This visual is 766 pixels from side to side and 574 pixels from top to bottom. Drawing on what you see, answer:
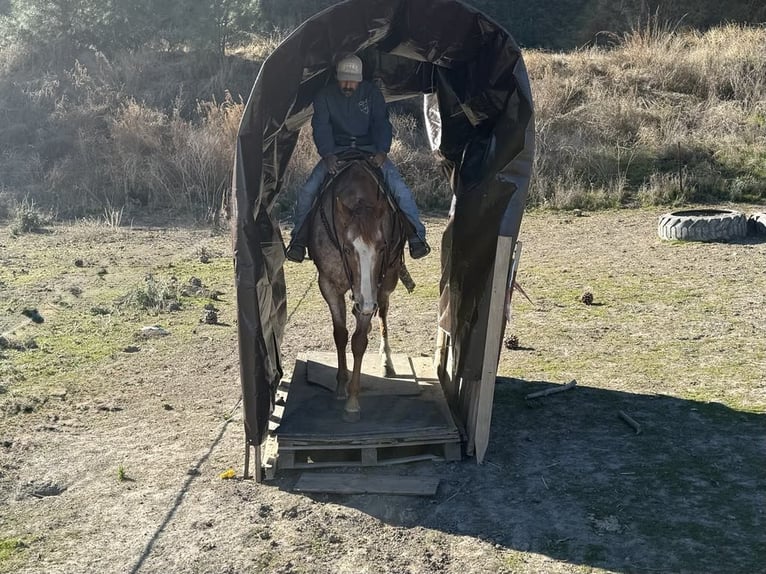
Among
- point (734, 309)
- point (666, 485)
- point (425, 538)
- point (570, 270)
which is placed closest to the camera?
point (425, 538)

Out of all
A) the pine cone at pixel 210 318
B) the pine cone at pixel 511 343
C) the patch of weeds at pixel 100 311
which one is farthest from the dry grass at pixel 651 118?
the patch of weeds at pixel 100 311

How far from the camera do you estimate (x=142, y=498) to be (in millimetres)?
6184

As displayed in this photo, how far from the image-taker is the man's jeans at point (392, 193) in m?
7.20

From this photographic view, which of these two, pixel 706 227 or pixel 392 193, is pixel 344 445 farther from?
pixel 706 227

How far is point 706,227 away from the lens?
45.7ft

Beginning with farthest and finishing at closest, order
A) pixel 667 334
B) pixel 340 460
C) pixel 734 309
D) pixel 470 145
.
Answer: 1. pixel 734 309
2. pixel 667 334
3. pixel 470 145
4. pixel 340 460

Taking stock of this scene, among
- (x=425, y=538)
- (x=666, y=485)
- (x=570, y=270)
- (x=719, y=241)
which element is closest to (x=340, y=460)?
(x=425, y=538)

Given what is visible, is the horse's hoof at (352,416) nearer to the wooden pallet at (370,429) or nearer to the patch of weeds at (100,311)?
the wooden pallet at (370,429)

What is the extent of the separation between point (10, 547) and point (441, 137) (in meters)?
5.12

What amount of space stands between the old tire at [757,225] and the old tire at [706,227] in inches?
6.1

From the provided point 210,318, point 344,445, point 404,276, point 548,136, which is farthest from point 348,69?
point 548,136

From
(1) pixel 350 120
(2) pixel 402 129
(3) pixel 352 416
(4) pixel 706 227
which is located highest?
(1) pixel 350 120

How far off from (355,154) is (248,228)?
139cm

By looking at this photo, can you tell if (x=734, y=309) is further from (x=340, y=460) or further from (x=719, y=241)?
(x=340, y=460)
